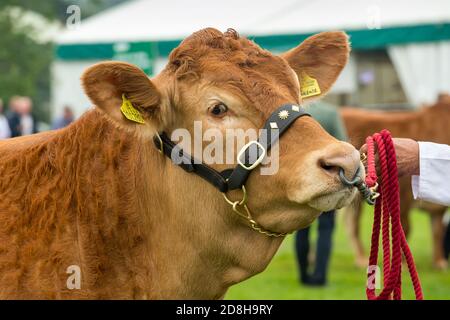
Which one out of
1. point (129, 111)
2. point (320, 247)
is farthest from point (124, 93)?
point (320, 247)

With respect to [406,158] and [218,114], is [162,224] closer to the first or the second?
[218,114]

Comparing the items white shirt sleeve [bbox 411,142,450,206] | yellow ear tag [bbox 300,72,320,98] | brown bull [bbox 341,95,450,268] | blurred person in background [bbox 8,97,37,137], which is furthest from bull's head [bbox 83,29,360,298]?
blurred person in background [bbox 8,97,37,137]

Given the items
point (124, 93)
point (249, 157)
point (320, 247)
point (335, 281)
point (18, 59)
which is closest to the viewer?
point (249, 157)

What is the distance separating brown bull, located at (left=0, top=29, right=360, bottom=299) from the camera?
3215mm

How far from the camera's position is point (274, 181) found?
10.2 ft

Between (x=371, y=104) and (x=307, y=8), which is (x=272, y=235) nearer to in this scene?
(x=307, y=8)

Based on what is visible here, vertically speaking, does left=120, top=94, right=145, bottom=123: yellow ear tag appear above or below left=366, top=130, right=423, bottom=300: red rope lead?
above

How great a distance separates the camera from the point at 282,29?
14945 millimetres

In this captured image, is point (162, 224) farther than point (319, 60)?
No

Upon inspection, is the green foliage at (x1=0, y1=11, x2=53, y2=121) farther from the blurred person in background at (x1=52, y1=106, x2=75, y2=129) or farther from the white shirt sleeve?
the white shirt sleeve

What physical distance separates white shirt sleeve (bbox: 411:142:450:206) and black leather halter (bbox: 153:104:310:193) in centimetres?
70

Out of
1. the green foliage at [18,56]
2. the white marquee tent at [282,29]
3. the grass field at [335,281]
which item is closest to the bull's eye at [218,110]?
the grass field at [335,281]

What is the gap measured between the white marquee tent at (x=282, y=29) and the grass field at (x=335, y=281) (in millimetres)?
4642

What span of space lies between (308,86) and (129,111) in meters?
1.09
